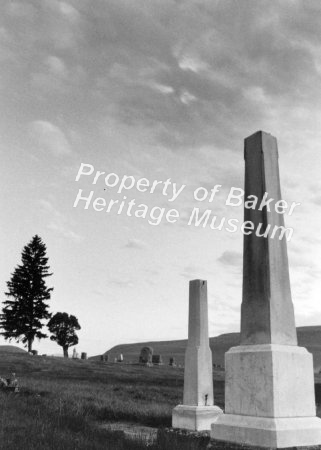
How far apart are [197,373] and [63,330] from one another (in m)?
56.1

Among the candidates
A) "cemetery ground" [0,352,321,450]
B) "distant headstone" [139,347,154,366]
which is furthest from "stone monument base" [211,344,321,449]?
"distant headstone" [139,347,154,366]

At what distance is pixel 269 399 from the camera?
498 centimetres

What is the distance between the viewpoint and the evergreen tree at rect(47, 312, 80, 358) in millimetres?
63969

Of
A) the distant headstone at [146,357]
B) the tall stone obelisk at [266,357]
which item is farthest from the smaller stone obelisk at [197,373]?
the distant headstone at [146,357]

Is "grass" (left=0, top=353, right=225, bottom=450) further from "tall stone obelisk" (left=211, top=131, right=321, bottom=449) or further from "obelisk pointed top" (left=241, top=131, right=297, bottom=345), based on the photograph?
"obelisk pointed top" (left=241, top=131, right=297, bottom=345)

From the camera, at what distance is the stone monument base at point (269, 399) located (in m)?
4.89

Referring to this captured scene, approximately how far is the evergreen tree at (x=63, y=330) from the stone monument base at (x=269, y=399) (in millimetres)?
61297

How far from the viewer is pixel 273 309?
5426 millimetres

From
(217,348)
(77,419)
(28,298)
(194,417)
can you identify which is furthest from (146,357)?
(217,348)

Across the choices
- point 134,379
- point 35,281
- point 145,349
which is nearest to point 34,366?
point 134,379

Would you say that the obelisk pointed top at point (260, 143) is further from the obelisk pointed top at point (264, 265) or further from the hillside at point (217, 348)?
the hillside at point (217, 348)

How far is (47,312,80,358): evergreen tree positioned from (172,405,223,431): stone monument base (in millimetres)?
55852

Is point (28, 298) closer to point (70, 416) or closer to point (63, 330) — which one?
point (63, 330)

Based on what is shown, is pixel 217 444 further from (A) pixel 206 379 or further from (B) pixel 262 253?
(A) pixel 206 379
